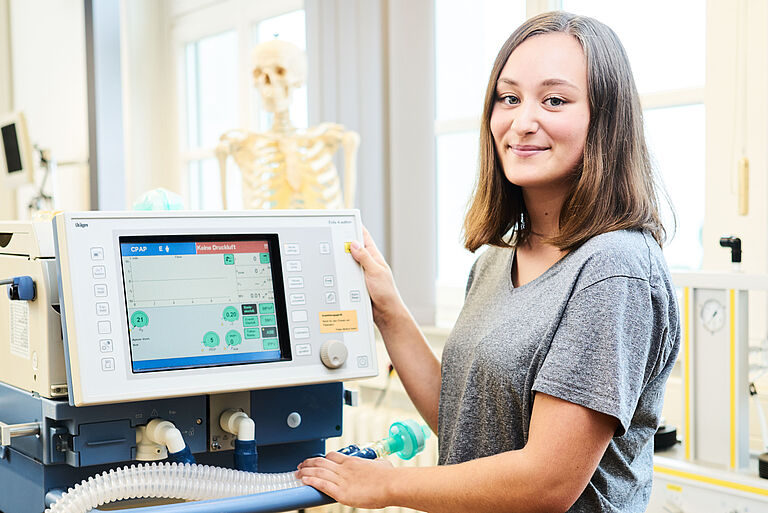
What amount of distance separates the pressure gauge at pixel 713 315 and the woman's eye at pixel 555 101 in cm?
71

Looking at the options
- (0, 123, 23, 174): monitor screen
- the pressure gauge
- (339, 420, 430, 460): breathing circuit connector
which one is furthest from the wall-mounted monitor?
the pressure gauge

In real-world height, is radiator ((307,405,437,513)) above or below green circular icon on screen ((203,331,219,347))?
below

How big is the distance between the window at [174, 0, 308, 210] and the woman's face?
2.62 metres

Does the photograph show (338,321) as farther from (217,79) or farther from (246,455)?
(217,79)

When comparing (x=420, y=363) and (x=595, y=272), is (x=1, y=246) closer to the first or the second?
(x=420, y=363)

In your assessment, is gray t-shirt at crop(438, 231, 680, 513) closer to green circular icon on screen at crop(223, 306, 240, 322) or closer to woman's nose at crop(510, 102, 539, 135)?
woman's nose at crop(510, 102, 539, 135)

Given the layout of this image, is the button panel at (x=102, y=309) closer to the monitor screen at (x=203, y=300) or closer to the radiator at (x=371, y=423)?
the monitor screen at (x=203, y=300)

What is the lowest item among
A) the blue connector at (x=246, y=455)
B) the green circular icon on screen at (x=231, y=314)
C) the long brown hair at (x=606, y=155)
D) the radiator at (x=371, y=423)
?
the radiator at (x=371, y=423)

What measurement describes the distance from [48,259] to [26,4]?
3579 mm

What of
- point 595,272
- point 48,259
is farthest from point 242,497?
point 595,272

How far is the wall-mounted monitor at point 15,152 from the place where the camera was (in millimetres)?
2283

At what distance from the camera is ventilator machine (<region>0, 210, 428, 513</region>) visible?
996mm

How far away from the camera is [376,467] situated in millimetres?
1122

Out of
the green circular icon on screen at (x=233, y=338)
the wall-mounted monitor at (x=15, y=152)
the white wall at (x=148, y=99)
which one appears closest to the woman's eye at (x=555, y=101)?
the green circular icon on screen at (x=233, y=338)
